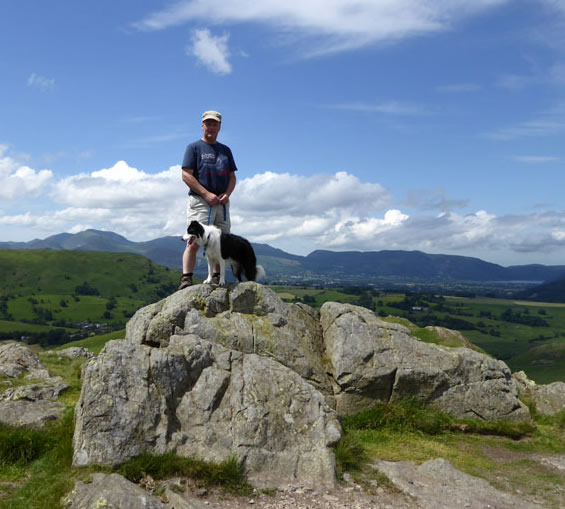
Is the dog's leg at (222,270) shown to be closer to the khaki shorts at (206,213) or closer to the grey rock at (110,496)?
the khaki shorts at (206,213)

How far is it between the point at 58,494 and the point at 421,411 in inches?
445

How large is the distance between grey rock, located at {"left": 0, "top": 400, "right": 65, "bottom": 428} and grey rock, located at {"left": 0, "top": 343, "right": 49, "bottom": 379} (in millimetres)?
9372

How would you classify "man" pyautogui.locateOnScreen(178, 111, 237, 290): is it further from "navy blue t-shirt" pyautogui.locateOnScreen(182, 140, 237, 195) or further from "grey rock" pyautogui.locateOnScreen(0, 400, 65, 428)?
"grey rock" pyautogui.locateOnScreen(0, 400, 65, 428)

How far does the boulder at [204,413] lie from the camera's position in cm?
1080

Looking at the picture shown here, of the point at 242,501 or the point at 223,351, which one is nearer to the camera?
the point at 242,501

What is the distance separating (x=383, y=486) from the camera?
1090 centimetres

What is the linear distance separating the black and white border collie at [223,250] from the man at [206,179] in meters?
0.46

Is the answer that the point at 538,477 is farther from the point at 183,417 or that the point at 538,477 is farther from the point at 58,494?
the point at 58,494

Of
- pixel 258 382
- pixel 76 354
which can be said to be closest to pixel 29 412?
pixel 258 382

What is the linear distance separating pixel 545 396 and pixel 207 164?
667 inches

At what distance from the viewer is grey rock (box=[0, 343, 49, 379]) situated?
76.2 feet

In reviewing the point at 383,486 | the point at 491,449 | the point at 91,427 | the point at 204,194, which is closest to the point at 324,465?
the point at 383,486

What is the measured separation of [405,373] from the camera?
619 inches

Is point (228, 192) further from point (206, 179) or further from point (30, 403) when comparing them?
point (30, 403)
